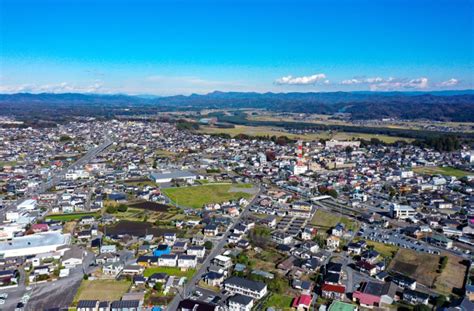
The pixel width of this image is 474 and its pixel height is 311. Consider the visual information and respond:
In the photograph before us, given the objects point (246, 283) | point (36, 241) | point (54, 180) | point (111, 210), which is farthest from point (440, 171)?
point (54, 180)

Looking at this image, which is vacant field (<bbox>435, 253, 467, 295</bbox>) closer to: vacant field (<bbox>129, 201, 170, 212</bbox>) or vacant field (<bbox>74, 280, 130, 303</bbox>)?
vacant field (<bbox>74, 280, 130, 303</bbox>)

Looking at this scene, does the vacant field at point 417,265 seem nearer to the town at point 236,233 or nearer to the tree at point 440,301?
the town at point 236,233

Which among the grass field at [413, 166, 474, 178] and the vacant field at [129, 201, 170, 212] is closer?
the vacant field at [129, 201, 170, 212]

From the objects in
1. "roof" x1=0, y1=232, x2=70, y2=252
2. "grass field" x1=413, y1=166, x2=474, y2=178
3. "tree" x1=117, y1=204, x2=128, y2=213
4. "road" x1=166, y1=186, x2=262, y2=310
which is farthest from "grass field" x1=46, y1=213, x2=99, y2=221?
"grass field" x1=413, y1=166, x2=474, y2=178

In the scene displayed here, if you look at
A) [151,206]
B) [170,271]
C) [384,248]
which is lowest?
[384,248]

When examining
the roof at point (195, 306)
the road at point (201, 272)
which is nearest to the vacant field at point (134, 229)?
the road at point (201, 272)

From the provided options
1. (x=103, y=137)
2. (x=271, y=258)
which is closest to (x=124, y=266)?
(x=271, y=258)

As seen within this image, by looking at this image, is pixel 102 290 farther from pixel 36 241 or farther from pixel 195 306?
pixel 36 241

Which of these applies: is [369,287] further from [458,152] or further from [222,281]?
[458,152]
